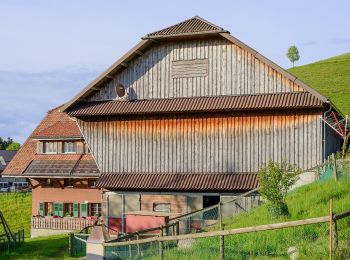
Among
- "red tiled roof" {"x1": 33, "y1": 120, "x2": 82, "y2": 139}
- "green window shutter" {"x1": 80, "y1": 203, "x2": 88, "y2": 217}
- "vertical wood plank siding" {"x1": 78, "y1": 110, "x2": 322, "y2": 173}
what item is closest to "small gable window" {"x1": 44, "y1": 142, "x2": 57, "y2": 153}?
"red tiled roof" {"x1": 33, "y1": 120, "x2": 82, "y2": 139}

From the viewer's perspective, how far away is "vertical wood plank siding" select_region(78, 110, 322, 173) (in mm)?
30750

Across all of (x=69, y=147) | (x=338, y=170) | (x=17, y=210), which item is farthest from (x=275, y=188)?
(x=17, y=210)

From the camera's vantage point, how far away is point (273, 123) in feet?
102

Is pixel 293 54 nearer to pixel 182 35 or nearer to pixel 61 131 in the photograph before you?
pixel 61 131

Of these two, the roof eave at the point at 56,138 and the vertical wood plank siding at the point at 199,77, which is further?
the roof eave at the point at 56,138

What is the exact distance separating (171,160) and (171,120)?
7.21 ft

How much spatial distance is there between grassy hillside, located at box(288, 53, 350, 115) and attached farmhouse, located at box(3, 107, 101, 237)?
146ft

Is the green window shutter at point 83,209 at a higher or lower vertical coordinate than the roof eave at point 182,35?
lower

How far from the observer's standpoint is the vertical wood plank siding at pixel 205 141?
101 feet

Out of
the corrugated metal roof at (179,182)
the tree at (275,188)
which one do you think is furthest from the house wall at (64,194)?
the tree at (275,188)

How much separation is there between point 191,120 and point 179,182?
338cm

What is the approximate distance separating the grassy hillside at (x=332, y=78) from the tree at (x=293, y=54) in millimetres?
58087

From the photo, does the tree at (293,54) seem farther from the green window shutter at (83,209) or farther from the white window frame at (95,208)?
the green window shutter at (83,209)

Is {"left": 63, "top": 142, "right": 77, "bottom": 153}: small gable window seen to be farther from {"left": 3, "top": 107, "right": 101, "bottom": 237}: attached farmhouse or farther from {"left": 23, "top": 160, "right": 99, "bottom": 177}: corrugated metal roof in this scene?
{"left": 23, "top": 160, "right": 99, "bottom": 177}: corrugated metal roof
